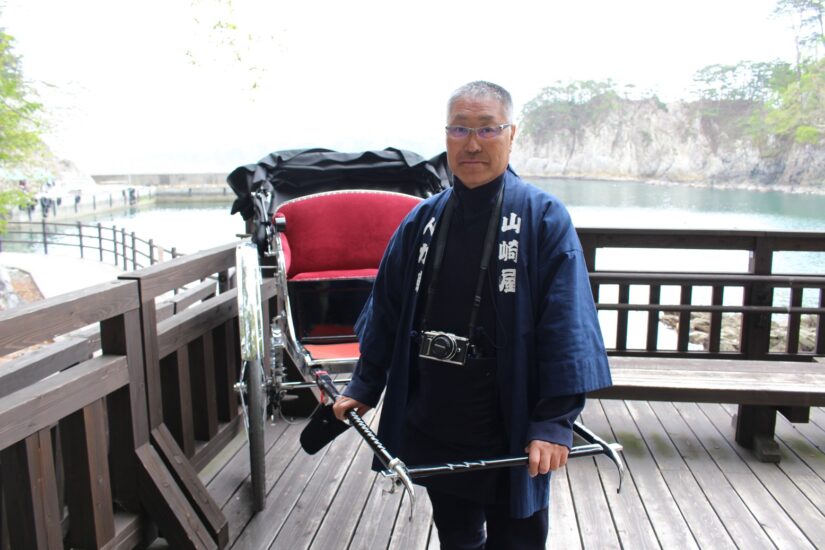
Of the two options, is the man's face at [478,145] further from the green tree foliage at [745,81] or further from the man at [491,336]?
the green tree foliage at [745,81]

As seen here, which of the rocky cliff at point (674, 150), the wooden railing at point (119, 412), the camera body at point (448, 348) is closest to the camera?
the camera body at point (448, 348)

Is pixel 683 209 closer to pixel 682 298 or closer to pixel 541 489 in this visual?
pixel 682 298

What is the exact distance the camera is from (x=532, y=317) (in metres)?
1.11

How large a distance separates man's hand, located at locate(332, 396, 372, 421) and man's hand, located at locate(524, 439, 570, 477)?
42 cm

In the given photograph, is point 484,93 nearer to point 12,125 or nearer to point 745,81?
point 745,81

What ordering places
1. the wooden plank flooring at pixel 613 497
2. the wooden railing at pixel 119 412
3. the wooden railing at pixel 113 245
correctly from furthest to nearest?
1. the wooden railing at pixel 113 245
2. the wooden plank flooring at pixel 613 497
3. the wooden railing at pixel 119 412

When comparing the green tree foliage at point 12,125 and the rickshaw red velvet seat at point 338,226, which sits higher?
the green tree foliage at point 12,125

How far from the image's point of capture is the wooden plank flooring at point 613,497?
77.9 inches

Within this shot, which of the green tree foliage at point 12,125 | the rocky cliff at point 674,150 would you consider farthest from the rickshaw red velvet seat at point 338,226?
the green tree foliage at point 12,125

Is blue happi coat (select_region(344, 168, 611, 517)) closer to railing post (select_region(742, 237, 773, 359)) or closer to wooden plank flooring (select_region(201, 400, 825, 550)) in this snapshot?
wooden plank flooring (select_region(201, 400, 825, 550))

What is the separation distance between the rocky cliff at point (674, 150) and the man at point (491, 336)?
8.58m

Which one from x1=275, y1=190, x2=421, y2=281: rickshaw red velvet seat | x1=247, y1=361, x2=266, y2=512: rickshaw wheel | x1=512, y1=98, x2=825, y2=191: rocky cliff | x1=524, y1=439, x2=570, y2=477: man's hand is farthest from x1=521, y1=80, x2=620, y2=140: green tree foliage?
x1=524, y1=439, x2=570, y2=477: man's hand

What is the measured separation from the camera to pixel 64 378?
1.52 metres

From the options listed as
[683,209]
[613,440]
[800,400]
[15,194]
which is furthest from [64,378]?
[15,194]
